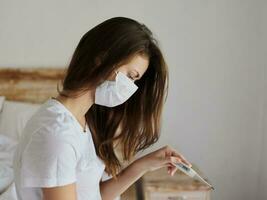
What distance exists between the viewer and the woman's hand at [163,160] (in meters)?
1.12

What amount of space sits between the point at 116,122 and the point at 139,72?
0.27m

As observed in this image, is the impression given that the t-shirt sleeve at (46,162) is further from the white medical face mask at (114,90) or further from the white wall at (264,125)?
the white wall at (264,125)

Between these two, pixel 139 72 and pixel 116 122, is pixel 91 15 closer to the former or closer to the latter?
pixel 116 122

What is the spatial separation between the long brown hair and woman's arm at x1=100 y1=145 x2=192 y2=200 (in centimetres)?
4

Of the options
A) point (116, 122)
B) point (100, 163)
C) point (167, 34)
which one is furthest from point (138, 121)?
point (167, 34)

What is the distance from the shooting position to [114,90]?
0.96 metres

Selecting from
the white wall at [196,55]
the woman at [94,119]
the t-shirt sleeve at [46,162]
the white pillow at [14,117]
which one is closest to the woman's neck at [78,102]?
the woman at [94,119]

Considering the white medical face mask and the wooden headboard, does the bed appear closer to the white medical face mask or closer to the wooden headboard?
the wooden headboard

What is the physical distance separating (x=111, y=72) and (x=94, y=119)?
0.95ft

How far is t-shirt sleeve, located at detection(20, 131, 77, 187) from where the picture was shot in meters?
0.76

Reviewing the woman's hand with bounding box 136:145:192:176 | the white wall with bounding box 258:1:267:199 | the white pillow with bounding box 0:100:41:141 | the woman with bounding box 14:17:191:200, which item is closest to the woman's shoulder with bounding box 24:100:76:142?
the woman with bounding box 14:17:191:200

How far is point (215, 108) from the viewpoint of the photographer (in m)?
2.29

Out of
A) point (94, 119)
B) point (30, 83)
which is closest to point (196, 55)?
point (30, 83)

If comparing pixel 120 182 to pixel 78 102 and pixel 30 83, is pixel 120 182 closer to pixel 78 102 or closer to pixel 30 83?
pixel 78 102
